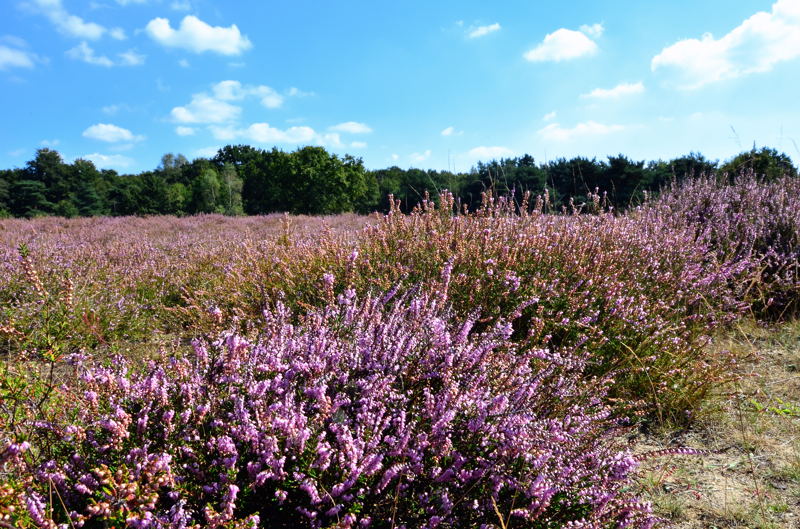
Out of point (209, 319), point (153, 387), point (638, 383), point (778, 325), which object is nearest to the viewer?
point (153, 387)

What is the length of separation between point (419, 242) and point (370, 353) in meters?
2.54

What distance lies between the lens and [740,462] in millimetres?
2951

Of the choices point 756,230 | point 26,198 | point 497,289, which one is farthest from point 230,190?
point 497,289

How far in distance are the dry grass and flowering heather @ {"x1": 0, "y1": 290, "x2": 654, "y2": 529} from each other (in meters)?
0.72

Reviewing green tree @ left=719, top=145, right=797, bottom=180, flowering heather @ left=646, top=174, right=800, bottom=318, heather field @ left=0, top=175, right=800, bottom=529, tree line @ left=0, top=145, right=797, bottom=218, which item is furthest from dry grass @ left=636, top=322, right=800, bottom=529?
tree line @ left=0, top=145, right=797, bottom=218

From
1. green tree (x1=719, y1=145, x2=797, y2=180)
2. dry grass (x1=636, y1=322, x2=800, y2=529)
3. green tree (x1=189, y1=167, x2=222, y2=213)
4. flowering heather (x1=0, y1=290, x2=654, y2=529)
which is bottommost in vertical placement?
dry grass (x1=636, y1=322, x2=800, y2=529)

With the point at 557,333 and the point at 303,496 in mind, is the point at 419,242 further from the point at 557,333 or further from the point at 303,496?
the point at 303,496

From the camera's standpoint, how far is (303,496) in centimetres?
171

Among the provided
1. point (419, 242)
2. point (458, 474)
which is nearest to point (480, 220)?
point (419, 242)

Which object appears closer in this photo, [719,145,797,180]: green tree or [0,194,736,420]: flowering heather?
[0,194,736,420]: flowering heather

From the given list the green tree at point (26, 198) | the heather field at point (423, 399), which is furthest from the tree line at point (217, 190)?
the heather field at point (423, 399)

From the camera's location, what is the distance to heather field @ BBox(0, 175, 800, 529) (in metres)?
1.65

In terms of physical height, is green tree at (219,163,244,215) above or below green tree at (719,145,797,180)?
above

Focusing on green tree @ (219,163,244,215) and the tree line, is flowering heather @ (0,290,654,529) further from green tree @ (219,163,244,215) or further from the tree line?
green tree @ (219,163,244,215)
